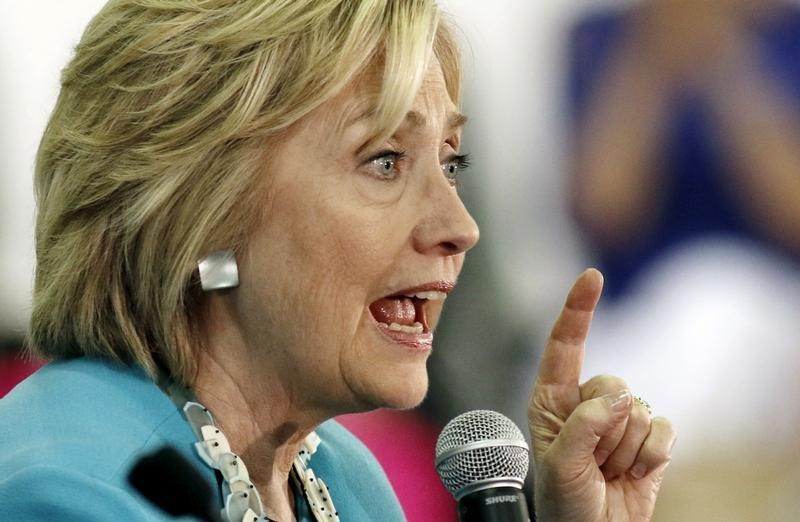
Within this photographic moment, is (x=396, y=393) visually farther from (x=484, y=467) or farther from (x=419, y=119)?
(x=419, y=119)

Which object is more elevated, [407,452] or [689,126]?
[689,126]

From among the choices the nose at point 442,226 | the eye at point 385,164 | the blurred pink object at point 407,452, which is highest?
the eye at point 385,164

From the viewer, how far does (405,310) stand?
175cm

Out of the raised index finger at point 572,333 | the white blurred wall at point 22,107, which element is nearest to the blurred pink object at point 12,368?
the white blurred wall at point 22,107

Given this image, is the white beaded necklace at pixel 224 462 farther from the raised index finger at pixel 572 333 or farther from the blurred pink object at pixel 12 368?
the blurred pink object at pixel 12 368

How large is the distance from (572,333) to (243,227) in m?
0.56

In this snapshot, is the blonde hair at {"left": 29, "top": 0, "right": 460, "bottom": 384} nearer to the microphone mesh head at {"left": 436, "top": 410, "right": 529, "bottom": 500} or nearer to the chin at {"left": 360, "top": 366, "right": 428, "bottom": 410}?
the chin at {"left": 360, "top": 366, "right": 428, "bottom": 410}

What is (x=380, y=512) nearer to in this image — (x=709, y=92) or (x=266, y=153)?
(x=266, y=153)

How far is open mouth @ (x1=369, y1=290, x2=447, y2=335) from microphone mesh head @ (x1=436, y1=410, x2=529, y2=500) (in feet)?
0.51

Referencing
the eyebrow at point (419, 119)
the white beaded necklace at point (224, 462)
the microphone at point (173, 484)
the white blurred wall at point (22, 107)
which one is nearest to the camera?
the microphone at point (173, 484)

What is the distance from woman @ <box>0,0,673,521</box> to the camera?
1.62m

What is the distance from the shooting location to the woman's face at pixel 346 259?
1.67 meters

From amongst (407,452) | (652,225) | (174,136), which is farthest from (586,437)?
(652,225)

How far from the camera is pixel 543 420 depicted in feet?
6.39
